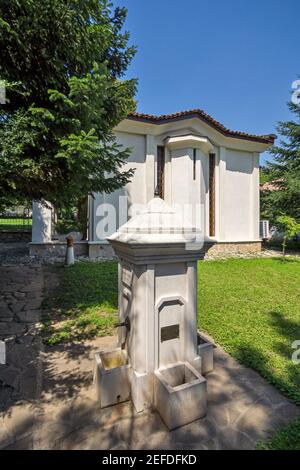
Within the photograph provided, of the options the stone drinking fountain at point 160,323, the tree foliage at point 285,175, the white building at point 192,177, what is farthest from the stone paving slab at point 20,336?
the tree foliage at point 285,175

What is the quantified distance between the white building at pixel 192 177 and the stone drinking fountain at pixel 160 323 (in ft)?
26.1

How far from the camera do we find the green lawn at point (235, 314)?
3.11m

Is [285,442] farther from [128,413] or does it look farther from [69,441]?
[69,441]

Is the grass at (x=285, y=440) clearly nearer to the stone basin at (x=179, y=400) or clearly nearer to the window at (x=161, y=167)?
the stone basin at (x=179, y=400)

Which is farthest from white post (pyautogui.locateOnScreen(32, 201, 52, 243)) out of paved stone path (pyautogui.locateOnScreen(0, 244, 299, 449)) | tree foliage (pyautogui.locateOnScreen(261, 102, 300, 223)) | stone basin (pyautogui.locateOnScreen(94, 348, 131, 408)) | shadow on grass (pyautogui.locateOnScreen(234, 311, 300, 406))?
tree foliage (pyautogui.locateOnScreen(261, 102, 300, 223))

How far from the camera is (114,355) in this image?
290 cm

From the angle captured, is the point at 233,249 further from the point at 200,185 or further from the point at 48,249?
the point at 48,249

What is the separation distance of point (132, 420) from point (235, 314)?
3.23 m

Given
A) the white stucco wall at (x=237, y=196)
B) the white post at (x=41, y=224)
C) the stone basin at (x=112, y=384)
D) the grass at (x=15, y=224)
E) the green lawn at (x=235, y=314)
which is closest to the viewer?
the stone basin at (x=112, y=384)

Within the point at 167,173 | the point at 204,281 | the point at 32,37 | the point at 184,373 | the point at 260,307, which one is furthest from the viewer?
the point at 167,173

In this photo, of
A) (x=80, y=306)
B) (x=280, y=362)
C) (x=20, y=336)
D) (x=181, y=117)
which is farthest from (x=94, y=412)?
(x=181, y=117)
